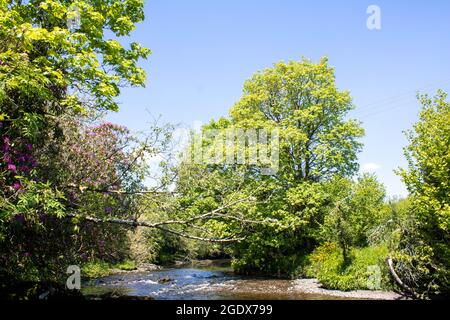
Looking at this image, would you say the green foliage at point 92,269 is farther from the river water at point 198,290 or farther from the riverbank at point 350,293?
the riverbank at point 350,293

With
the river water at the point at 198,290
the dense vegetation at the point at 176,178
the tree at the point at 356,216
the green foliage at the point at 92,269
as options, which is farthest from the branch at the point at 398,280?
the green foliage at the point at 92,269

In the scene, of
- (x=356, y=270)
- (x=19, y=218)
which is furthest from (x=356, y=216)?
(x=19, y=218)

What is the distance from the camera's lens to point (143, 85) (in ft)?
41.9

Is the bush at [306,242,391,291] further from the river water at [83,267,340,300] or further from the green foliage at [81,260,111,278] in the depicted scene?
the green foliage at [81,260,111,278]

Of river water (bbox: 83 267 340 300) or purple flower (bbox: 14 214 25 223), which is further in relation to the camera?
river water (bbox: 83 267 340 300)

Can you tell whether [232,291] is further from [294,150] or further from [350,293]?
[294,150]

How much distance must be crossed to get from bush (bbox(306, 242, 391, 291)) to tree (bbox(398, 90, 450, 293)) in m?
1.62

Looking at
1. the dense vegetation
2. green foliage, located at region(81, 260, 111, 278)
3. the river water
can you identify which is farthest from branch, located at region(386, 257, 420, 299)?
green foliage, located at region(81, 260, 111, 278)

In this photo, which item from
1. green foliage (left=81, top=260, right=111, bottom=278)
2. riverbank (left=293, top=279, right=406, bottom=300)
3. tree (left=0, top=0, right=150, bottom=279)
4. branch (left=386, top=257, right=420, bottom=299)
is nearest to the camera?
tree (left=0, top=0, right=150, bottom=279)

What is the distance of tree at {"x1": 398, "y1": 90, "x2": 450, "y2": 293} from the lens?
15875 millimetres

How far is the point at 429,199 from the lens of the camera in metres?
16.0

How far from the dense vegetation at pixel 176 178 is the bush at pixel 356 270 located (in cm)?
8
